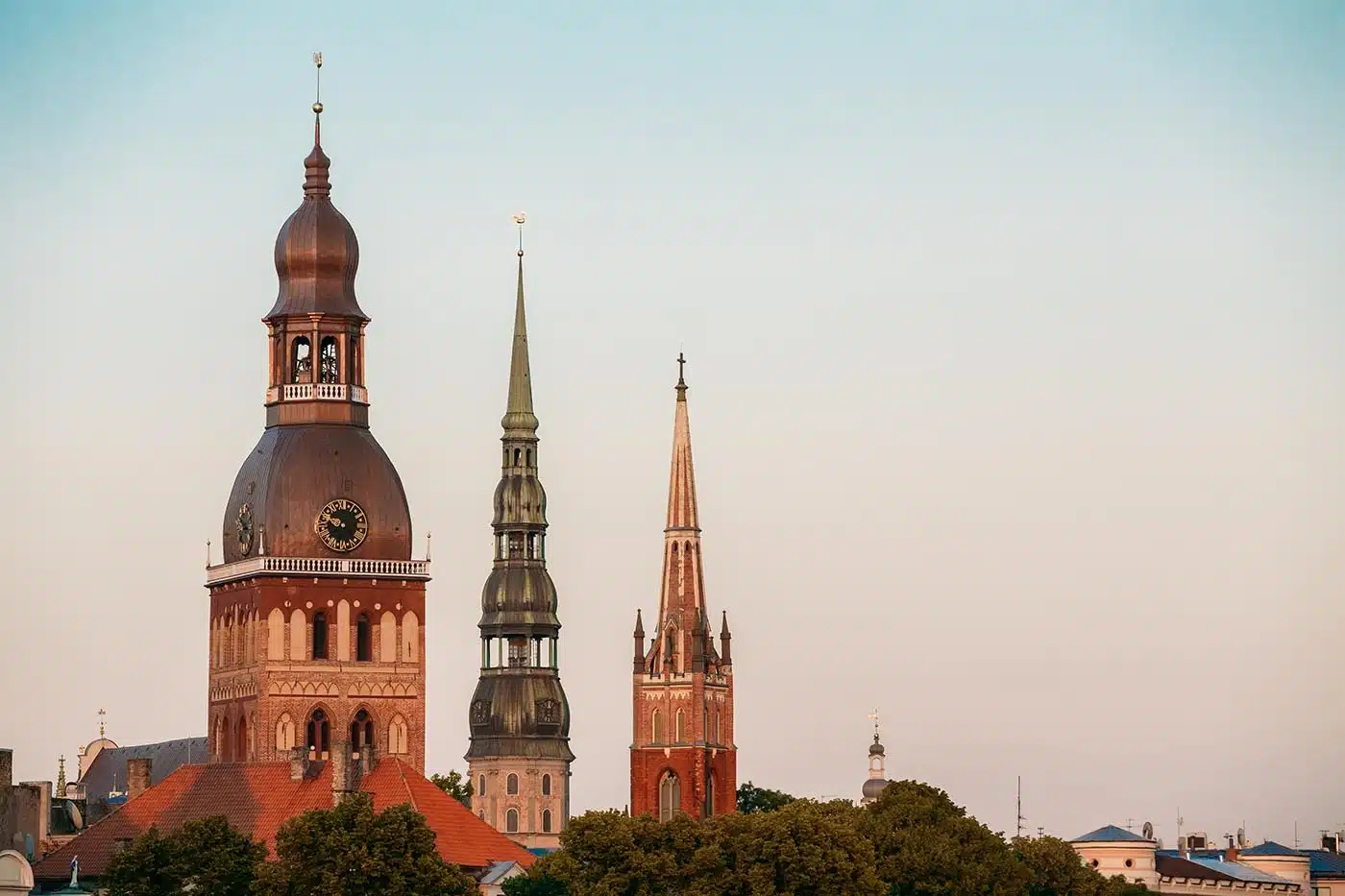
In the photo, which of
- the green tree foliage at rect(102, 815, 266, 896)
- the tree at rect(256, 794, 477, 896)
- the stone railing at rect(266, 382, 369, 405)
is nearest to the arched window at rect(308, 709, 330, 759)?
the stone railing at rect(266, 382, 369, 405)

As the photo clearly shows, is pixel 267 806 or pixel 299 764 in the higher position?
pixel 299 764

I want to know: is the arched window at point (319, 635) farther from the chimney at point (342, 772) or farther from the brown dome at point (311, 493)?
the chimney at point (342, 772)

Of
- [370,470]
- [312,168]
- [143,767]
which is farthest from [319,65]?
[143,767]

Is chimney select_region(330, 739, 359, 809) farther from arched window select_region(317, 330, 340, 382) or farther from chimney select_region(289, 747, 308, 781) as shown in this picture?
arched window select_region(317, 330, 340, 382)

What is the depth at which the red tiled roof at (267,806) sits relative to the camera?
172m

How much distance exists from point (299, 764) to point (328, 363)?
72.8 feet

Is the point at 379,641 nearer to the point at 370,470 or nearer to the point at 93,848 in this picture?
the point at 370,470

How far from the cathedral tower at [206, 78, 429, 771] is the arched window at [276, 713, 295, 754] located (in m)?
0.06

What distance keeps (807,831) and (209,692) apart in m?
37.7

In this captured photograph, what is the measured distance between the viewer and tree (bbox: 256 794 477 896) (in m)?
154

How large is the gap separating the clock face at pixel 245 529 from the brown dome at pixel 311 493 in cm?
4

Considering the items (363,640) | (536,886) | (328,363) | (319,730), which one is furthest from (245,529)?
(536,886)

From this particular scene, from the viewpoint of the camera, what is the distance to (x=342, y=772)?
176 meters

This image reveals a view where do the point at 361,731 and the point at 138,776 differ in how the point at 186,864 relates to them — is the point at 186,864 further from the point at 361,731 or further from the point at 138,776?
the point at 138,776
